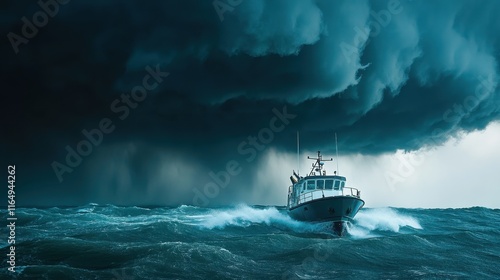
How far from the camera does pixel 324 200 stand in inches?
939

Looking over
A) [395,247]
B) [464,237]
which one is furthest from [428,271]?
[464,237]

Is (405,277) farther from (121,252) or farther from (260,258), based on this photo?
(121,252)

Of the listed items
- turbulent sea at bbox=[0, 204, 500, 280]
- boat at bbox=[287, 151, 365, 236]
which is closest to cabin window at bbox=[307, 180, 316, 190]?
boat at bbox=[287, 151, 365, 236]

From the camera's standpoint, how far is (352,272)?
520 inches

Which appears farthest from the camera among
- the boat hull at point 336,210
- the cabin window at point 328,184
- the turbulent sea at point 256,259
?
the cabin window at point 328,184

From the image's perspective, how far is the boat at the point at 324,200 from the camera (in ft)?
77.7

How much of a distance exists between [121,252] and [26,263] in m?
3.79

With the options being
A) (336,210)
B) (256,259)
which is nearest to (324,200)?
(336,210)

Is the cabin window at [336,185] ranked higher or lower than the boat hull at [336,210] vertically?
higher

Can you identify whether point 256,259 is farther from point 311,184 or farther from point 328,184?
point 328,184

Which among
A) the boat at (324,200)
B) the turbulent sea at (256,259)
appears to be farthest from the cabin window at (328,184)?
the turbulent sea at (256,259)

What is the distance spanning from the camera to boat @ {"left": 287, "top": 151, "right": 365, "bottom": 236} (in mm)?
23692

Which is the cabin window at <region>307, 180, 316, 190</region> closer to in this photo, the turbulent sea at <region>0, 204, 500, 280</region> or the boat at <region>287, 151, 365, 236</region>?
the boat at <region>287, 151, 365, 236</region>

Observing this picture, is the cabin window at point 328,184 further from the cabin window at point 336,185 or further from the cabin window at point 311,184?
the cabin window at point 311,184
